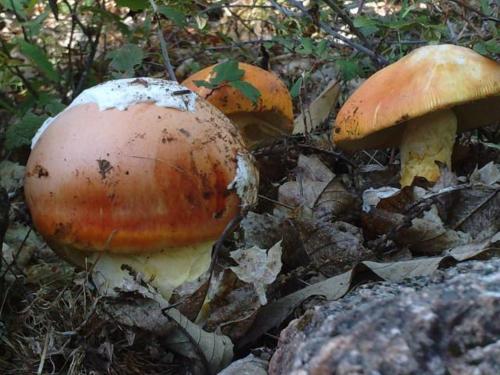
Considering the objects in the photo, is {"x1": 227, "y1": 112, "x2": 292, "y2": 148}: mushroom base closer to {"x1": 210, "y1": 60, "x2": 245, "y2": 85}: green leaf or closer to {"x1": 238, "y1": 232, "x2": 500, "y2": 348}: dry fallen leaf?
{"x1": 210, "y1": 60, "x2": 245, "y2": 85}: green leaf

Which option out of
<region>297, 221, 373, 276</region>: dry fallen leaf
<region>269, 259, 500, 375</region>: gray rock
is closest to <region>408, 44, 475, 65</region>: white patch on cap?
<region>297, 221, 373, 276</region>: dry fallen leaf

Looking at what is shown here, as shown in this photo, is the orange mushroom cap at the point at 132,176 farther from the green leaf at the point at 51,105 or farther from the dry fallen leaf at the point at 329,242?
the green leaf at the point at 51,105

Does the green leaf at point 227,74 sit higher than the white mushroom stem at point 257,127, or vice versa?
the green leaf at point 227,74

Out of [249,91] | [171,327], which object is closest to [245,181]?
[171,327]

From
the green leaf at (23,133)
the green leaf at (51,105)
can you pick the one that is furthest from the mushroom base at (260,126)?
the green leaf at (23,133)

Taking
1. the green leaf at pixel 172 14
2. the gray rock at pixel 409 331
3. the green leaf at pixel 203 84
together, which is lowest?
the gray rock at pixel 409 331

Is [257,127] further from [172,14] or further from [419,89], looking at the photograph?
[419,89]
